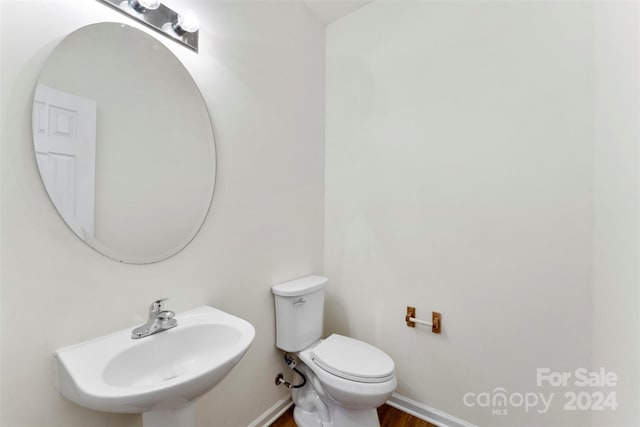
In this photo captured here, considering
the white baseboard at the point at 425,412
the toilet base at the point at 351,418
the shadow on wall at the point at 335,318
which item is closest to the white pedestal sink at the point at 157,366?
the toilet base at the point at 351,418

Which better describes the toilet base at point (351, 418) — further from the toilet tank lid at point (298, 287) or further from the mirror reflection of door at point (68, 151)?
the mirror reflection of door at point (68, 151)

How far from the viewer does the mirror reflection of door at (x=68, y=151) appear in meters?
0.80

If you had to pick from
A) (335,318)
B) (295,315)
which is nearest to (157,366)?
(295,315)

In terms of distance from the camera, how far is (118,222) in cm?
96

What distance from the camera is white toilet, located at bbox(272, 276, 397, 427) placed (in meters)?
1.28

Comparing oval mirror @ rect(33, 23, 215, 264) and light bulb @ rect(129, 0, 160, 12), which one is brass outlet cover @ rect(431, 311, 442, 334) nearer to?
oval mirror @ rect(33, 23, 215, 264)

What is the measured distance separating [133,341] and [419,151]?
161 cm

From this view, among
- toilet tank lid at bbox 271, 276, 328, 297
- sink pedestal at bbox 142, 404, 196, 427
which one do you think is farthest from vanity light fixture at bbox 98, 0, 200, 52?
sink pedestal at bbox 142, 404, 196, 427

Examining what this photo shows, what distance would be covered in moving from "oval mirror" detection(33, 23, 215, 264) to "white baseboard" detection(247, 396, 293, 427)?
3.56 feet

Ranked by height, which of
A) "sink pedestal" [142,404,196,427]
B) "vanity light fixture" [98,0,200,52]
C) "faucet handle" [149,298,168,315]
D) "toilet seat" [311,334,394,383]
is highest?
"vanity light fixture" [98,0,200,52]

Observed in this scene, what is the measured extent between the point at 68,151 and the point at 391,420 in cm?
198

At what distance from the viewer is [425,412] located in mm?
1591

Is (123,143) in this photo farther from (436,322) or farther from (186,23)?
(436,322)

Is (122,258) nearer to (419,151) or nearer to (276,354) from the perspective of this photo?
(276,354)
